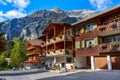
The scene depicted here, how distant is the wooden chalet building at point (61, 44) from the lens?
50688mm

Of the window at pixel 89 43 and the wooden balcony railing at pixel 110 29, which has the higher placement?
the wooden balcony railing at pixel 110 29

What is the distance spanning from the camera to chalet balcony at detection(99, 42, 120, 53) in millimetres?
35903

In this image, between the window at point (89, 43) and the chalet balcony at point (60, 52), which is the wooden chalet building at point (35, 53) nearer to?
the chalet balcony at point (60, 52)

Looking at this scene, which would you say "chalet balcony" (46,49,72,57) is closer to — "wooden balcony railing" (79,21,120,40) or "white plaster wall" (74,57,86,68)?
"white plaster wall" (74,57,86,68)

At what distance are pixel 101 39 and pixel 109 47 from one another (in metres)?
3.57

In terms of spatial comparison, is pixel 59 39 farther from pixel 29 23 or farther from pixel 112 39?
pixel 29 23

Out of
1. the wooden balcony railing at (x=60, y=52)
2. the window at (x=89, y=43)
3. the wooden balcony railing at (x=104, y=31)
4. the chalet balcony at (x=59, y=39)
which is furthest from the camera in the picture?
the chalet balcony at (x=59, y=39)

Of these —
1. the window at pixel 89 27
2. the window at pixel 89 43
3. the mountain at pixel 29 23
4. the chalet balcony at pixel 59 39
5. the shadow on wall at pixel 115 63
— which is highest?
the mountain at pixel 29 23

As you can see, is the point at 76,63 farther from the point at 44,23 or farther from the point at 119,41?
the point at 44,23

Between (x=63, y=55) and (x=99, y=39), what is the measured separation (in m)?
12.3

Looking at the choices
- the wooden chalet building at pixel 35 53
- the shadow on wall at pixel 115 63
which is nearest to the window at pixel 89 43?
the shadow on wall at pixel 115 63

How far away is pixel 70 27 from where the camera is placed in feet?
167

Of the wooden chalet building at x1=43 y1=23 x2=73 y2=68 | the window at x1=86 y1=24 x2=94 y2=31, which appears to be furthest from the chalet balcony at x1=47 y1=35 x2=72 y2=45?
the window at x1=86 y1=24 x2=94 y2=31

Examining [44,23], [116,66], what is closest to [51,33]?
[116,66]
